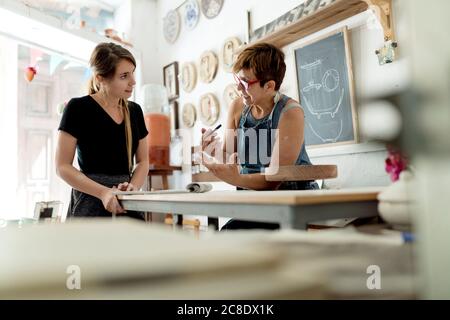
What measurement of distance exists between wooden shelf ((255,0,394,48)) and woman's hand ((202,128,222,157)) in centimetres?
77

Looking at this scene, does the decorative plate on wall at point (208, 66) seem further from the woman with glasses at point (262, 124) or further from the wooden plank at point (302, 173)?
the wooden plank at point (302, 173)

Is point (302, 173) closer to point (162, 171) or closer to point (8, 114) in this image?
point (162, 171)

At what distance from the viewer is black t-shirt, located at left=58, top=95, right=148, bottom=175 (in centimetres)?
135

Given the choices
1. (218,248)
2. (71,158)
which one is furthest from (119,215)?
(218,248)

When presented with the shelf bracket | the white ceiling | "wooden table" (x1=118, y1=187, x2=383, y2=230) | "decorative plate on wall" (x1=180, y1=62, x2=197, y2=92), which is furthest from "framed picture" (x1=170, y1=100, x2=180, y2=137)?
"wooden table" (x1=118, y1=187, x2=383, y2=230)

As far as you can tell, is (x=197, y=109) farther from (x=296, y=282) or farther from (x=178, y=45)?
(x=296, y=282)

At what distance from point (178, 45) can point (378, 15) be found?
78.8 inches

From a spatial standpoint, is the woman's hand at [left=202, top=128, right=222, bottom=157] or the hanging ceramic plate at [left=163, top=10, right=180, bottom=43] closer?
the woman's hand at [left=202, top=128, right=222, bottom=157]

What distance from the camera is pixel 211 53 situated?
2.75 meters

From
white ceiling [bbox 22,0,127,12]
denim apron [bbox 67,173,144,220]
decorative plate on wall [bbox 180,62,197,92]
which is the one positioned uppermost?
white ceiling [bbox 22,0,127,12]

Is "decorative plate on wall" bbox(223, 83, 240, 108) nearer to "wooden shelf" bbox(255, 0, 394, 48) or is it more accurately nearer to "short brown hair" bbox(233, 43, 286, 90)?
"wooden shelf" bbox(255, 0, 394, 48)

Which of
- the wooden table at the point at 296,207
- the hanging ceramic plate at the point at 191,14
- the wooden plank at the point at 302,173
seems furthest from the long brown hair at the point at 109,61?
the hanging ceramic plate at the point at 191,14

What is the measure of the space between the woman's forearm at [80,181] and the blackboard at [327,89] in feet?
3.41

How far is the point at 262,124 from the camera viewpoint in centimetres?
140
